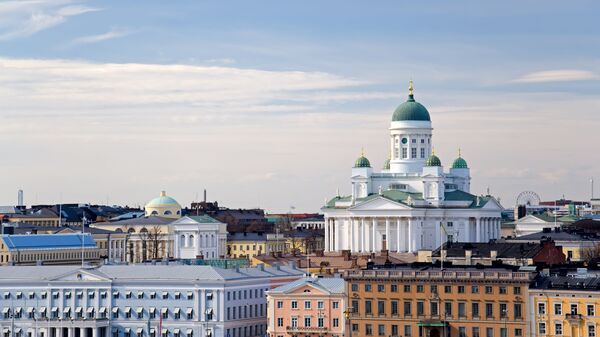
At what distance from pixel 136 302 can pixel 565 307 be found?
32.7m

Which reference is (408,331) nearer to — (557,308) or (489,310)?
(489,310)

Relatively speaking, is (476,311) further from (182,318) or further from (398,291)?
(182,318)

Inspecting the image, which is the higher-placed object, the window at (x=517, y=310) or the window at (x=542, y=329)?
the window at (x=517, y=310)

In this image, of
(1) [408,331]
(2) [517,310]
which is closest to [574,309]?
(2) [517,310]

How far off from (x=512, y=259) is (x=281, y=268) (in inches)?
727

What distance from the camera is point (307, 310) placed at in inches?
4574

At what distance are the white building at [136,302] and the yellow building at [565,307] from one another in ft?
77.2

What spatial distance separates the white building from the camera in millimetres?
118812

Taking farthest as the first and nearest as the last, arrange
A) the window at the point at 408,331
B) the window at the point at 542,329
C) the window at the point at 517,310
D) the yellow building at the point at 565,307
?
the window at the point at 408,331
the window at the point at 517,310
the window at the point at 542,329
the yellow building at the point at 565,307

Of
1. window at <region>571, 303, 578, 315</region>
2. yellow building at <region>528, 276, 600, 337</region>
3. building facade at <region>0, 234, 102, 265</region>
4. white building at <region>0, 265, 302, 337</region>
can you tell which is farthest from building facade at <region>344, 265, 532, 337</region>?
building facade at <region>0, 234, 102, 265</region>

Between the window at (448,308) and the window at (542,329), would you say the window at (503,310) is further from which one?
the window at (448,308)

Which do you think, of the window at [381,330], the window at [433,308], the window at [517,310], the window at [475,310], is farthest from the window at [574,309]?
the window at [381,330]

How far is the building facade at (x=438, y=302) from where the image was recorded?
346ft

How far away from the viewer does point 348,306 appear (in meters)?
112
